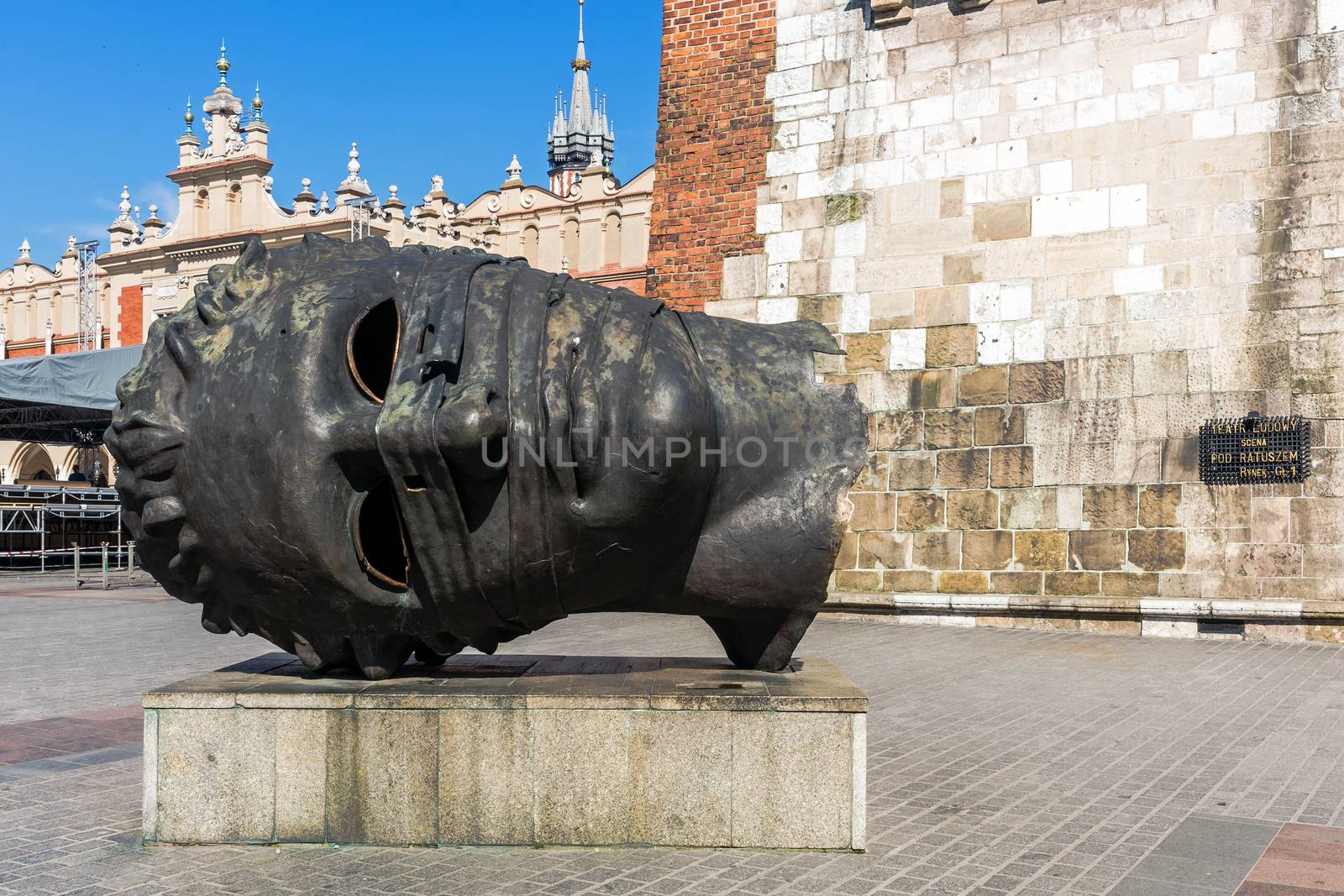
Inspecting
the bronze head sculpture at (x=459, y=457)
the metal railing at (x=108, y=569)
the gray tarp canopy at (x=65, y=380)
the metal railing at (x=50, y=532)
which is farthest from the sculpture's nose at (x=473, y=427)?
the metal railing at (x=50, y=532)

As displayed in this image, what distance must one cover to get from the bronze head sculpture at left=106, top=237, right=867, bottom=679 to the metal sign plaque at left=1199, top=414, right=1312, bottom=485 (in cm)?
715

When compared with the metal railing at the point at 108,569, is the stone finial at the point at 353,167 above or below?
above

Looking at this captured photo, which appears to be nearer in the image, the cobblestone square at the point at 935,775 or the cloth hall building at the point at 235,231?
the cobblestone square at the point at 935,775

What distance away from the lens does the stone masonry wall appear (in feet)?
33.2

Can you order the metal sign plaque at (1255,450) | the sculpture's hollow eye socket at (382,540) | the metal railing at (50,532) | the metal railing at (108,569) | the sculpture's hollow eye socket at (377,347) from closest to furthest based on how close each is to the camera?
the sculpture's hollow eye socket at (382,540)
the sculpture's hollow eye socket at (377,347)
the metal sign plaque at (1255,450)
the metal railing at (108,569)
the metal railing at (50,532)

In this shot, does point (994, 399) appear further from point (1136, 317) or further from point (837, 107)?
point (837, 107)

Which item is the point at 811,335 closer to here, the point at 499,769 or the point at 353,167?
the point at 499,769

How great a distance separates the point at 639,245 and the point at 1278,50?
106 feet

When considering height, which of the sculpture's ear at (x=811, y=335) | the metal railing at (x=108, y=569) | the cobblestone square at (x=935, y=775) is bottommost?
the metal railing at (x=108, y=569)

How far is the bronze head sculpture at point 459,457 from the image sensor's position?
374cm

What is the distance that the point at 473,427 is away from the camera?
359 cm

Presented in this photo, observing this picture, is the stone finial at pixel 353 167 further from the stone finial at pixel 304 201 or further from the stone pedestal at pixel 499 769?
the stone pedestal at pixel 499 769

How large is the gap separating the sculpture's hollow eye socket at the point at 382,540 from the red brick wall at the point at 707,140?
8625 millimetres

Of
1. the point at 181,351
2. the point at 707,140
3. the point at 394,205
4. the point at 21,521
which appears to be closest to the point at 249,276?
the point at 181,351
